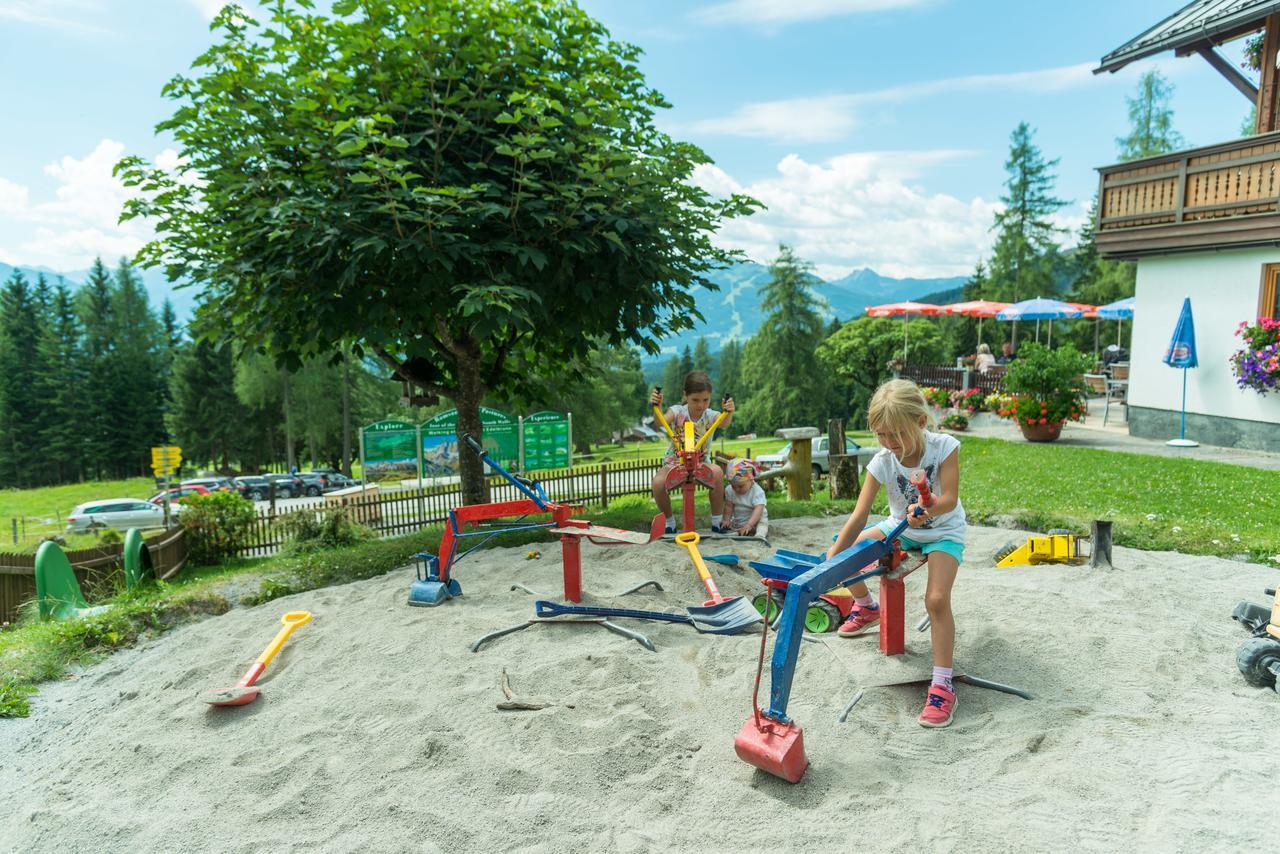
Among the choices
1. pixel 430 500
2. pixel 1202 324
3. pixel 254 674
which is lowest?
pixel 430 500

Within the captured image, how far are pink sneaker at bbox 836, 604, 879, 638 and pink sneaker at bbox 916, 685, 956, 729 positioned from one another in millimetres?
855

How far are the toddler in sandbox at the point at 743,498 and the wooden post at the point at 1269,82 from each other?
1228 cm

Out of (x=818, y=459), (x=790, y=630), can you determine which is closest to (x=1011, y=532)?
(x=790, y=630)

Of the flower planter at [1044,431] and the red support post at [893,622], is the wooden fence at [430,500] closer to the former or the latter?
the flower planter at [1044,431]

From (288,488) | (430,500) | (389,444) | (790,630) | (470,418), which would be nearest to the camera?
(790,630)

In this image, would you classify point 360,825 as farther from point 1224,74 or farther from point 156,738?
point 1224,74

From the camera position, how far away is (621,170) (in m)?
6.37

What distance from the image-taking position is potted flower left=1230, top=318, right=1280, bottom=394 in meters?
11.0

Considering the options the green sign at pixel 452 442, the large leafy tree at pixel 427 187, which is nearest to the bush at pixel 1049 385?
the large leafy tree at pixel 427 187

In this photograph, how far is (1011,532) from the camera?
7.00 metres

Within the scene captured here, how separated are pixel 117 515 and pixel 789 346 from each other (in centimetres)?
3741

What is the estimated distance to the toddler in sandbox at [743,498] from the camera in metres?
6.96

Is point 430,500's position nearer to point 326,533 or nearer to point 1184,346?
point 326,533

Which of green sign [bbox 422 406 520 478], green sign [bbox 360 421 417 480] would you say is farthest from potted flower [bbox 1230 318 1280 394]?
green sign [bbox 360 421 417 480]
